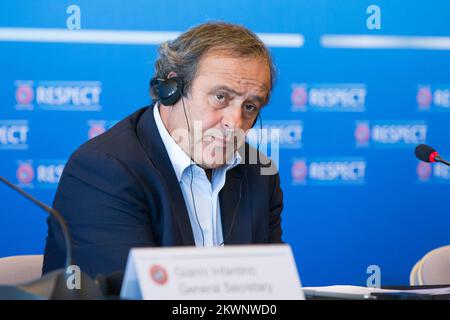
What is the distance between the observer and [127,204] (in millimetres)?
1935

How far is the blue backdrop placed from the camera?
3.42 meters

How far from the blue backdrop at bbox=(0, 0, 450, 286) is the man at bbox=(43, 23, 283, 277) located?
1.24 metres

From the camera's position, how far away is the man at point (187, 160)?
197 centimetres

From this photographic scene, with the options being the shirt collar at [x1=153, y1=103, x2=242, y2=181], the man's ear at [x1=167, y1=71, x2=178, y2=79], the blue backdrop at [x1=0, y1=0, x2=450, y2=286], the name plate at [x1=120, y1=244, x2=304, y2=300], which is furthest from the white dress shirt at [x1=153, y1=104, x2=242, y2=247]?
the blue backdrop at [x1=0, y1=0, x2=450, y2=286]

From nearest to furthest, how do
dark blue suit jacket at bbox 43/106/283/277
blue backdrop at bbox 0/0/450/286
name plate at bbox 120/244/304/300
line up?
name plate at bbox 120/244/304/300
dark blue suit jacket at bbox 43/106/283/277
blue backdrop at bbox 0/0/450/286

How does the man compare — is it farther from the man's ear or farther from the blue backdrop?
the blue backdrop

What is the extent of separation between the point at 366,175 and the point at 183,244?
193 cm

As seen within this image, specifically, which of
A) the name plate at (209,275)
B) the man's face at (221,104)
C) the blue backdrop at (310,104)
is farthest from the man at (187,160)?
the blue backdrop at (310,104)

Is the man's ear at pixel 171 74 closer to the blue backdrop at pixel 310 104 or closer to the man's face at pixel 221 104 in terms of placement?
the man's face at pixel 221 104

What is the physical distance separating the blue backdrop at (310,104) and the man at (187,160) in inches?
48.7

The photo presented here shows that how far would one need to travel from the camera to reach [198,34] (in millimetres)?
2164

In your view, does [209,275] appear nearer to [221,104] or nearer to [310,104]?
[221,104]

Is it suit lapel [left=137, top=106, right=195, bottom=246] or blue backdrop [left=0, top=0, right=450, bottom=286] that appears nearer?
suit lapel [left=137, top=106, right=195, bottom=246]

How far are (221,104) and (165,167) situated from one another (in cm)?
23
